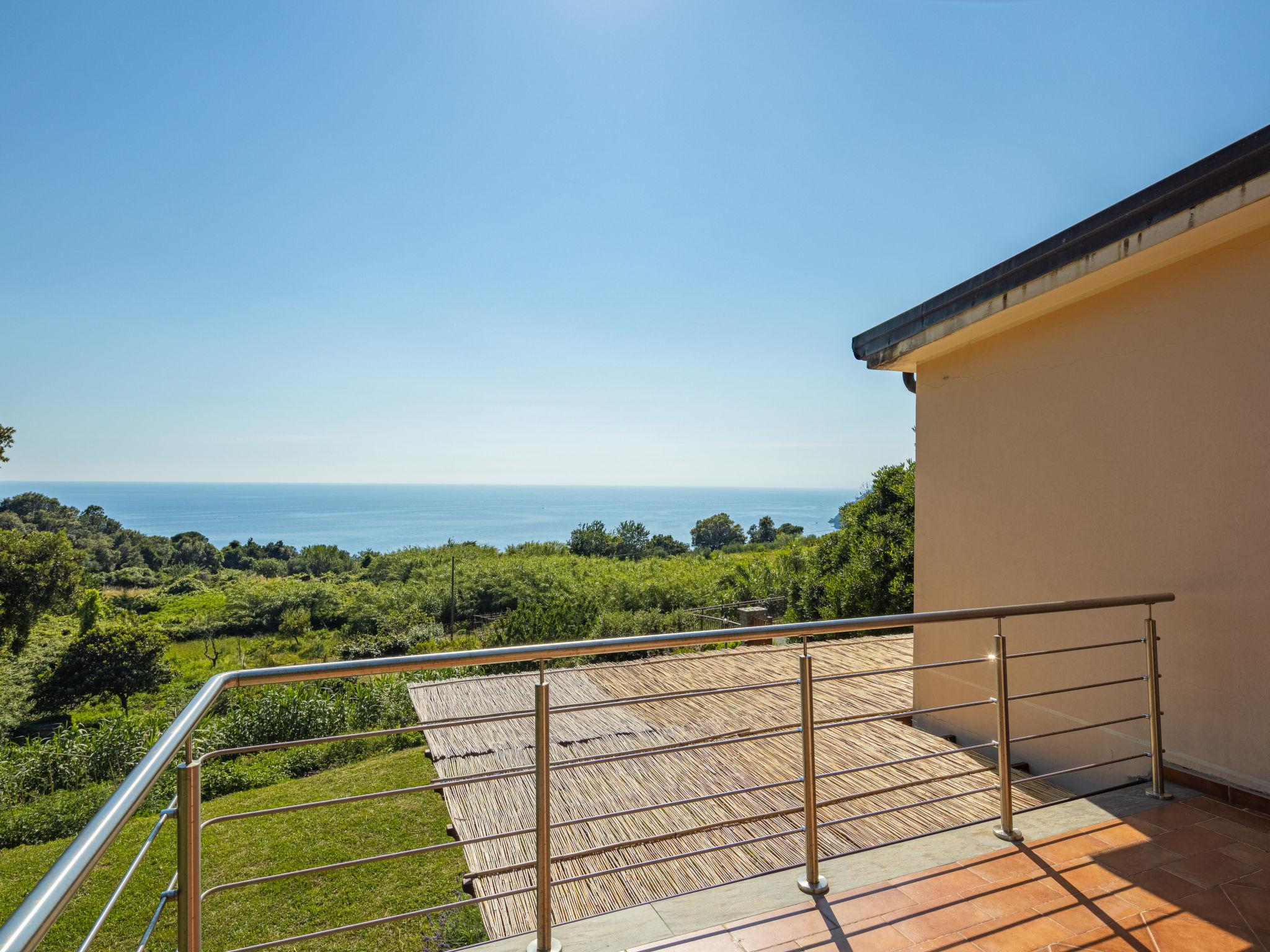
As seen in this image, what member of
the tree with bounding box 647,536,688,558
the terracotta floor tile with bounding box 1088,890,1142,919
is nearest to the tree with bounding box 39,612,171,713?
the terracotta floor tile with bounding box 1088,890,1142,919

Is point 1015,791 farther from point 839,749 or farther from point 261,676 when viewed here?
point 261,676

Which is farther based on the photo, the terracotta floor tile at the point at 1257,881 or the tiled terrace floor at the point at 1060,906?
the terracotta floor tile at the point at 1257,881

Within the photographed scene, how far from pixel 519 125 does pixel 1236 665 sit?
864 cm

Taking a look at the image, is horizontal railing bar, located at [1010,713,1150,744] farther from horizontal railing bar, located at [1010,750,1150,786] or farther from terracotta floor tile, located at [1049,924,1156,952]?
terracotta floor tile, located at [1049,924,1156,952]

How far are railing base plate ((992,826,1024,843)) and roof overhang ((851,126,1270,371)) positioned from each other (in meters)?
2.74

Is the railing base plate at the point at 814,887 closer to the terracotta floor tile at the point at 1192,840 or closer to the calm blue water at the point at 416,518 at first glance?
the terracotta floor tile at the point at 1192,840

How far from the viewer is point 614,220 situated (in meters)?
11.8

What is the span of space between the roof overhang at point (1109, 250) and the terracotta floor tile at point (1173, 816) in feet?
8.59

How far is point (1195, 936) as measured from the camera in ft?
6.57

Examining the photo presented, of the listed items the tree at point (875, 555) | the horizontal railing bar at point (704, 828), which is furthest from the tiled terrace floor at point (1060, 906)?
the tree at point (875, 555)

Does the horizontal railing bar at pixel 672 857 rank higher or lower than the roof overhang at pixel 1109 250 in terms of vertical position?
lower

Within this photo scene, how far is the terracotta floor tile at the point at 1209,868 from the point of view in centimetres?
231

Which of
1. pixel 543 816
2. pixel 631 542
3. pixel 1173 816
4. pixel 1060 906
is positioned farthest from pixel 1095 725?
pixel 631 542

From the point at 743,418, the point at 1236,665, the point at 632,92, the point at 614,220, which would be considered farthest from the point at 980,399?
the point at 743,418
